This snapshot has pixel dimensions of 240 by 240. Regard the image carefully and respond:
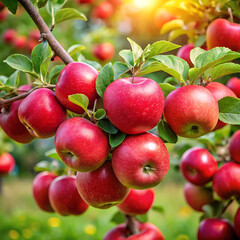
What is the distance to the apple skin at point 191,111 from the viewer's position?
50 cm

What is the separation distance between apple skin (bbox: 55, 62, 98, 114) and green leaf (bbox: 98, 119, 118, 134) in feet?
0.15

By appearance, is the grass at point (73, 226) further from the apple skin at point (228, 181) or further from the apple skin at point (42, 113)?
the apple skin at point (42, 113)

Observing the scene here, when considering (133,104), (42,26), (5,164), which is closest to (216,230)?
(133,104)

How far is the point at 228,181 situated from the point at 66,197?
1.23ft

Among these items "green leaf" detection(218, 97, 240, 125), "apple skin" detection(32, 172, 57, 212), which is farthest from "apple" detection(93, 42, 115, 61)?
"green leaf" detection(218, 97, 240, 125)

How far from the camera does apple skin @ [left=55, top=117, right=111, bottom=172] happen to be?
0.48 metres

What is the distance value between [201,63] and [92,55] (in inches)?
73.5

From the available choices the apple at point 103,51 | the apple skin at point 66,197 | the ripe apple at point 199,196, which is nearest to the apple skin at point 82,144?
the apple skin at point 66,197

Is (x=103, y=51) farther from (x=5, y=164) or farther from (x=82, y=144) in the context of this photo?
(x=82, y=144)

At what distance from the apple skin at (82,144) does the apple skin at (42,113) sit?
4 cm

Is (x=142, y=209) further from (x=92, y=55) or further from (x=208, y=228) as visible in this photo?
(x=92, y=55)

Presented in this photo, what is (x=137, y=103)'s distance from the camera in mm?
468

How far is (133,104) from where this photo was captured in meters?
0.47

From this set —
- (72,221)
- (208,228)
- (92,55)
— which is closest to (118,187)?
(208,228)
